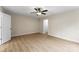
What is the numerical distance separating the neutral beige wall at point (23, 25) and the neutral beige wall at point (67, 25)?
3.35m

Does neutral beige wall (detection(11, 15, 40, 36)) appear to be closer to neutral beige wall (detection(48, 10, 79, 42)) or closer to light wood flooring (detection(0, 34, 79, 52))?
light wood flooring (detection(0, 34, 79, 52))

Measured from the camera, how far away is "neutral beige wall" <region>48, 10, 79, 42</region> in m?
4.97

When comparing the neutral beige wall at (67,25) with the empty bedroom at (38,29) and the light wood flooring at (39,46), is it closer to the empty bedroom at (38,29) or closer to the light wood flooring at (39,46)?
the empty bedroom at (38,29)

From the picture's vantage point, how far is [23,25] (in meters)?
8.69

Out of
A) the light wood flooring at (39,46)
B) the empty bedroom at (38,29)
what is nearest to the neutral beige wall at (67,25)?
the empty bedroom at (38,29)

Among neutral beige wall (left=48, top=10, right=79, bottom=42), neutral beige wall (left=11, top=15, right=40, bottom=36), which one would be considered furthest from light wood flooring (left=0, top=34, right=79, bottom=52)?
neutral beige wall (left=11, top=15, right=40, bottom=36)

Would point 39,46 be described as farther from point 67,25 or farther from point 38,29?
point 38,29

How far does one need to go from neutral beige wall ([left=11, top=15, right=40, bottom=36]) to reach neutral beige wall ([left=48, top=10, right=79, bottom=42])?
335cm

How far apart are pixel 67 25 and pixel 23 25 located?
497 cm

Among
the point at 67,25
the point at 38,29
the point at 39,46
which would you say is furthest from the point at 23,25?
the point at 39,46

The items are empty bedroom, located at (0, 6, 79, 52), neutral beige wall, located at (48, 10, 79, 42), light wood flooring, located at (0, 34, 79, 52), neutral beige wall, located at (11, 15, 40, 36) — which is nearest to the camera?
light wood flooring, located at (0, 34, 79, 52)

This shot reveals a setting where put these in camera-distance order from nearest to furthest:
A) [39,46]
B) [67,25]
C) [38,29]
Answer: [39,46], [67,25], [38,29]
